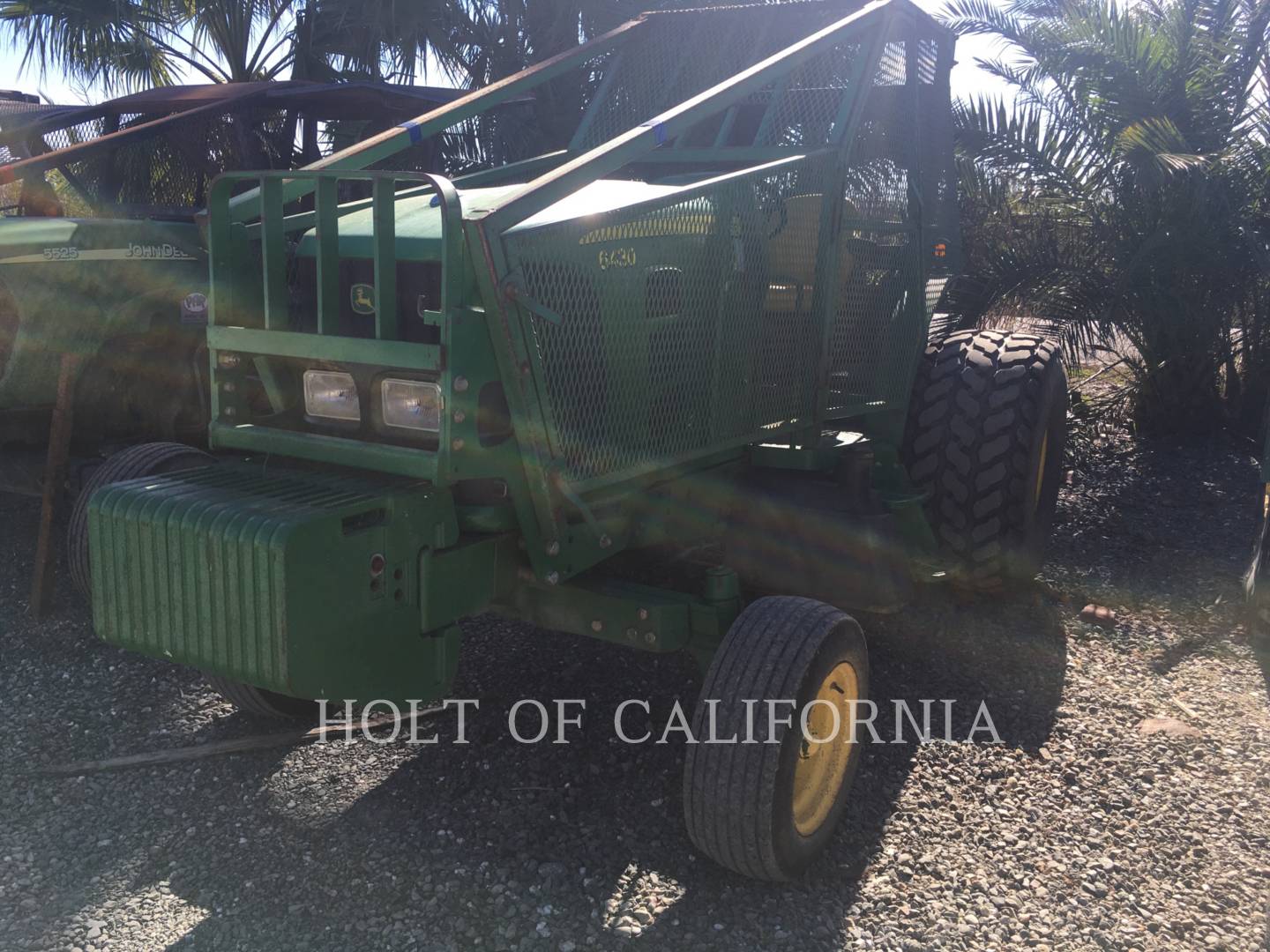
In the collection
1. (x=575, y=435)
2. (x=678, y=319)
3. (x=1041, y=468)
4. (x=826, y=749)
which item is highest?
(x=678, y=319)

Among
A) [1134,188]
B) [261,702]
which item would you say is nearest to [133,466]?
[261,702]

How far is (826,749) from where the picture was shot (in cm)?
343

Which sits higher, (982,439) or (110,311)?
(110,311)

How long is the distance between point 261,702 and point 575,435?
5.54ft

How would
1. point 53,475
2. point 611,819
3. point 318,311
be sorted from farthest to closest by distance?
point 53,475
point 611,819
point 318,311

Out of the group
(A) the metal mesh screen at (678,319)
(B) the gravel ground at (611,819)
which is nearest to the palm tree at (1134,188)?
(B) the gravel ground at (611,819)

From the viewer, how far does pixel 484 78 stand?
10.9m

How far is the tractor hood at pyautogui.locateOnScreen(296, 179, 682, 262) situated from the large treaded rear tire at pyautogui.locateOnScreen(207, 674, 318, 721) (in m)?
1.48

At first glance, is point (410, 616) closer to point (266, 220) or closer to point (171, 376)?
point (266, 220)

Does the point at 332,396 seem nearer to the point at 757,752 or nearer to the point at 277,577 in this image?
the point at 277,577

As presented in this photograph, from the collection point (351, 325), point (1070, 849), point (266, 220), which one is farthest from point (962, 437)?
point (266, 220)

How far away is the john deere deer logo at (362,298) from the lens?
3.35 metres

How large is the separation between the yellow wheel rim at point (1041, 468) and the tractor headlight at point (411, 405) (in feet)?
9.55

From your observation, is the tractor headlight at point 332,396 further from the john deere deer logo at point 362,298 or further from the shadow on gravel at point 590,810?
the shadow on gravel at point 590,810
